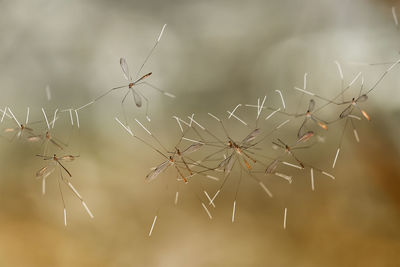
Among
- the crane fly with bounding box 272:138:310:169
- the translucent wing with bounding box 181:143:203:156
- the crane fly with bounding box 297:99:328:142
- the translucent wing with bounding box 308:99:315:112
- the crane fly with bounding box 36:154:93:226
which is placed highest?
the translucent wing with bounding box 308:99:315:112

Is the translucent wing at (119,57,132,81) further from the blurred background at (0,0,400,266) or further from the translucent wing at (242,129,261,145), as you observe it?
the translucent wing at (242,129,261,145)

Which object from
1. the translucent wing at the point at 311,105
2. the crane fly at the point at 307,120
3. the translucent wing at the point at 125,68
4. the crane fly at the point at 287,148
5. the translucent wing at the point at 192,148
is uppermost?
the translucent wing at the point at 125,68

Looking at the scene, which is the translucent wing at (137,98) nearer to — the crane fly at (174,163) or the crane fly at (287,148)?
the crane fly at (174,163)

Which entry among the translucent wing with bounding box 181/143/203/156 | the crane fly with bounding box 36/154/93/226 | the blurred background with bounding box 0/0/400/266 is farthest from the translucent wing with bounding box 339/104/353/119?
the crane fly with bounding box 36/154/93/226

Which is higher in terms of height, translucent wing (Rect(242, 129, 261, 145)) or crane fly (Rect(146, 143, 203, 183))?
translucent wing (Rect(242, 129, 261, 145))

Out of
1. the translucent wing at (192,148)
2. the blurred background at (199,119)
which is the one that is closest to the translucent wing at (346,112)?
the blurred background at (199,119)

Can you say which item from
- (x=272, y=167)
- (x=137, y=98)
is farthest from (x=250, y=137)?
(x=137, y=98)

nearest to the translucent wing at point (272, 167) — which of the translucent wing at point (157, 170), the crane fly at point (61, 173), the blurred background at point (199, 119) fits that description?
the blurred background at point (199, 119)

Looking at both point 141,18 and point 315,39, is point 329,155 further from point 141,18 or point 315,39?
point 141,18

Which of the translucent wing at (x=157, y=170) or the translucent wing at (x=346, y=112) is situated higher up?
the translucent wing at (x=346, y=112)
